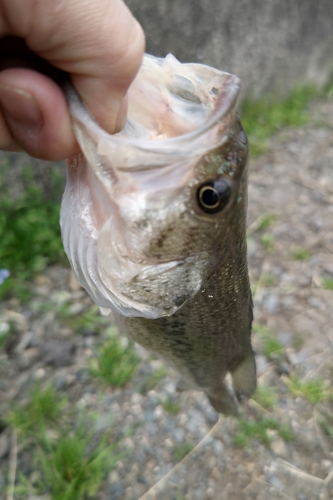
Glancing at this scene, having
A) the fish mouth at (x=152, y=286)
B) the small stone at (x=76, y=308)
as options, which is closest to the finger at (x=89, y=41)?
the fish mouth at (x=152, y=286)

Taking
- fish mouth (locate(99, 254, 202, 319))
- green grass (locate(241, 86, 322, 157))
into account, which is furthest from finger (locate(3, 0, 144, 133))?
green grass (locate(241, 86, 322, 157))

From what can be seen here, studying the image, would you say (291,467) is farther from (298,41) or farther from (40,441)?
(298,41)

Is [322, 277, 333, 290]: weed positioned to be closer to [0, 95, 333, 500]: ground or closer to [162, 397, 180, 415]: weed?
[0, 95, 333, 500]: ground

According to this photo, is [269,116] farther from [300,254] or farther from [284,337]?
[284,337]

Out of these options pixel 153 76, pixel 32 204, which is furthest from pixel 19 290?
pixel 153 76

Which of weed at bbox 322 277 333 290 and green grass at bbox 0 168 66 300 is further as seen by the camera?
weed at bbox 322 277 333 290

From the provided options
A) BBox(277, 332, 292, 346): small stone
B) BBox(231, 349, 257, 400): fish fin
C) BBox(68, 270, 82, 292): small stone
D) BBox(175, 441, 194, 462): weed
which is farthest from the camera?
BBox(68, 270, 82, 292): small stone

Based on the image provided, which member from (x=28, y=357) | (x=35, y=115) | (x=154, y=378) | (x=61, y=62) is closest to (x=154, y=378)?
(x=154, y=378)
